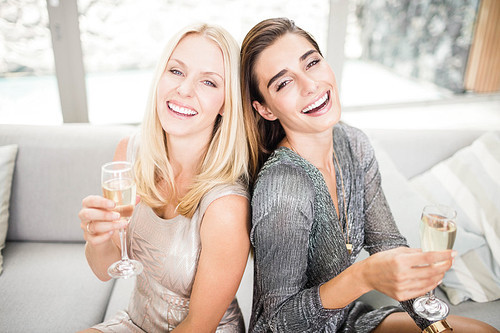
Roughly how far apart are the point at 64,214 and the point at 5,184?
0.30 metres

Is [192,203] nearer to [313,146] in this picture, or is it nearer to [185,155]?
[185,155]

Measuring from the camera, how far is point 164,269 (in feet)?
4.62

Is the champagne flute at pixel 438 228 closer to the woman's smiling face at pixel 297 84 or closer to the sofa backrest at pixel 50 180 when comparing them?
the woman's smiling face at pixel 297 84

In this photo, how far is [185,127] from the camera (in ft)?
4.62

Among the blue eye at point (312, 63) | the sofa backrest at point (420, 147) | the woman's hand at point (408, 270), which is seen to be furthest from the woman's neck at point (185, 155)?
the sofa backrest at point (420, 147)

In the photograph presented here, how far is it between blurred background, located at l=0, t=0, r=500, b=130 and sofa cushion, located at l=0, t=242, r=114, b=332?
209 centimetres

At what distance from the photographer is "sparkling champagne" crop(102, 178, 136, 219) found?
114cm

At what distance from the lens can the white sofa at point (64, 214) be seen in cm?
175

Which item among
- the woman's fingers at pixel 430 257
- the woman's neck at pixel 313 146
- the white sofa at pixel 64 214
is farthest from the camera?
the white sofa at pixel 64 214

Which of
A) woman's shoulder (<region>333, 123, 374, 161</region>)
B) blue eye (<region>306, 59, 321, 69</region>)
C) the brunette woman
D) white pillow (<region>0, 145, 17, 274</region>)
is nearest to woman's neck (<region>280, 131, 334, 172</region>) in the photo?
the brunette woman

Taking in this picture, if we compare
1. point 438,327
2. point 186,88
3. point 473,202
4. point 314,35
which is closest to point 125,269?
point 186,88

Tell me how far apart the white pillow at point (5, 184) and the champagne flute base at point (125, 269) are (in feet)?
2.92

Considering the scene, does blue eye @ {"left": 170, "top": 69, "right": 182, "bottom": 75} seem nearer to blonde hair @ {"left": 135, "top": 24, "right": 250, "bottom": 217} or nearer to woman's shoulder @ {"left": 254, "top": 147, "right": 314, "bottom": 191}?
blonde hair @ {"left": 135, "top": 24, "right": 250, "bottom": 217}

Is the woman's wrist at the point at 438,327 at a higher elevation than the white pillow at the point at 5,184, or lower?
lower
